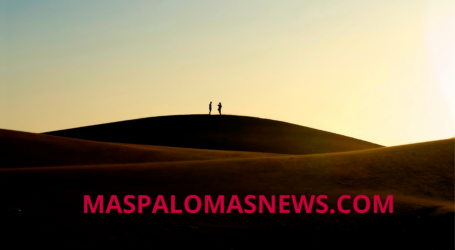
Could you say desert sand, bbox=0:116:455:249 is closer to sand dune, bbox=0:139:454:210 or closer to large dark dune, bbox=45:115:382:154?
sand dune, bbox=0:139:454:210

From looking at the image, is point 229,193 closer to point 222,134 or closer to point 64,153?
point 64,153

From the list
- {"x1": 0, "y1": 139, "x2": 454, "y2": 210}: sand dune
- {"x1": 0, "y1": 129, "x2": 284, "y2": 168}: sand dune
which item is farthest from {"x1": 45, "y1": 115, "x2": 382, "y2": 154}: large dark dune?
{"x1": 0, "y1": 139, "x2": 454, "y2": 210}: sand dune

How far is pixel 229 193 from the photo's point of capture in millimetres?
16500

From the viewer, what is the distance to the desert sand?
11.4 meters

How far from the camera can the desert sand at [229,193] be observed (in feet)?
37.3

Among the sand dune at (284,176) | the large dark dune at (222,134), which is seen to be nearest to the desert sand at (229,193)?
the sand dune at (284,176)

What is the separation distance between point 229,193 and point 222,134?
42.3 meters

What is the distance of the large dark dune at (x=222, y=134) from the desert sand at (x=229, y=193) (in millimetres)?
23291

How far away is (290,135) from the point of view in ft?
193

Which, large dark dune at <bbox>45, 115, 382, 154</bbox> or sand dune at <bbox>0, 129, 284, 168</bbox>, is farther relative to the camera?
large dark dune at <bbox>45, 115, 382, 154</bbox>

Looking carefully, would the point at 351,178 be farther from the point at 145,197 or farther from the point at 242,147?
the point at 242,147

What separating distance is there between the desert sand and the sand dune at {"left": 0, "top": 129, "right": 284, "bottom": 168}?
0.20ft

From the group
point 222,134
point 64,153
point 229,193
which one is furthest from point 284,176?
point 222,134

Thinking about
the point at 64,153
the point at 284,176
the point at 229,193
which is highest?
the point at 64,153
